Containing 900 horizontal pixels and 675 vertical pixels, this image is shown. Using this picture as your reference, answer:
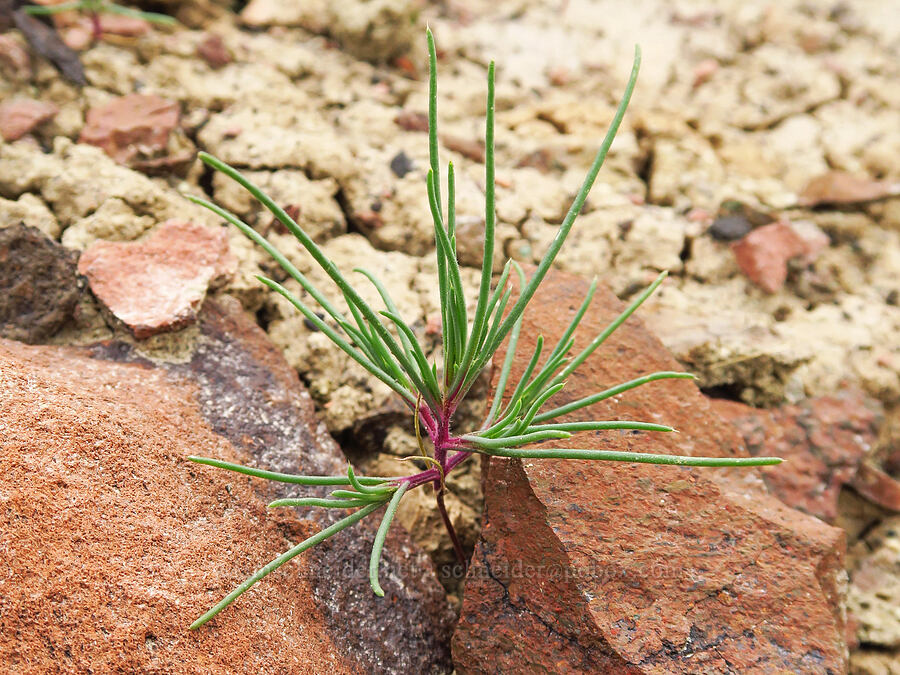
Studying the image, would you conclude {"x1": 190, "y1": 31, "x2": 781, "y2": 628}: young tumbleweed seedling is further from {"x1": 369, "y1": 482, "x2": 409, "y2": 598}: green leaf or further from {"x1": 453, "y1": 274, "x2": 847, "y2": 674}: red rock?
{"x1": 453, "y1": 274, "x2": 847, "y2": 674}: red rock

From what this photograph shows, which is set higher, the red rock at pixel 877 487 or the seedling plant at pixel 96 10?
the seedling plant at pixel 96 10

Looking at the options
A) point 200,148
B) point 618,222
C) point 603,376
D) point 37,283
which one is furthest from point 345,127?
point 603,376

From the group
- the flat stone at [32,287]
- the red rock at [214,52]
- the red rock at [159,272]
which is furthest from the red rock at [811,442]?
the red rock at [214,52]

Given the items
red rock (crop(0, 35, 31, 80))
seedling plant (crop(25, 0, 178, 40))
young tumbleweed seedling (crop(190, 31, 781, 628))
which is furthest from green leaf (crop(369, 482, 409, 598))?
seedling plant (crop(25, 0, 178, 40))

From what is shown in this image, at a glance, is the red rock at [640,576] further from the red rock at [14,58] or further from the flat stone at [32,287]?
the red rock at [14,58]

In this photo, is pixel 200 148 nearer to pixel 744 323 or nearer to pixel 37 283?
pixel 37 283

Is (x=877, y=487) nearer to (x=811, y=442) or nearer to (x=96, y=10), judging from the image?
(x=811, y=442)
